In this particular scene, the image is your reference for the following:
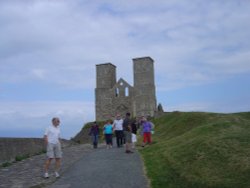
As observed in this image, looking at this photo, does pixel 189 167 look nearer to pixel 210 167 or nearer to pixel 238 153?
pixel 210 167

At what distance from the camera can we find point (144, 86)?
58250 mm

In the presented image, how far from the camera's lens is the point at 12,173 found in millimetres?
12617

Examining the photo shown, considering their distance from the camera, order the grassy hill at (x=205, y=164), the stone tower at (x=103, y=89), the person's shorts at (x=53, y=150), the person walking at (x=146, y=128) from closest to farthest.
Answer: the grassy hill at (x=205, y=164)
the person's shorts at (x=53, y=150)
the person walking at (x=146, y=128)
the stone tower at (x=103, y=89)

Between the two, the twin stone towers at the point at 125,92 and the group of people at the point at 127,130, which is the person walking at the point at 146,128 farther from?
the twin stone towers at the point at 125,92

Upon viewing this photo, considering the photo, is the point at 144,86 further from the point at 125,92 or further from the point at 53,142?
the point at 53,142

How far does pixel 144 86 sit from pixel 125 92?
381cm

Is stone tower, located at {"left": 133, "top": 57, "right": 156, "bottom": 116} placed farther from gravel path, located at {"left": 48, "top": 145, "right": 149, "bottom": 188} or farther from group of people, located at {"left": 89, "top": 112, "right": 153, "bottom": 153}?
gravel path, located at {"left": 48, "top": 145, "right": 149, "bottom": 188}

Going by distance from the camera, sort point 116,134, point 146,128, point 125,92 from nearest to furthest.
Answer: point 146,128 → point 116,134 → point 125,92

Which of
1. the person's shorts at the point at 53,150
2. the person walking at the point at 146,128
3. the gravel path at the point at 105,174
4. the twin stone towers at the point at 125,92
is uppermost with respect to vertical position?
the twin stone towers at the point at 125,92

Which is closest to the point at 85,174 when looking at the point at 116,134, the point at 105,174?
the point at 105,174

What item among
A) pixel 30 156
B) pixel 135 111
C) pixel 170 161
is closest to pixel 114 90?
pixel 135 111

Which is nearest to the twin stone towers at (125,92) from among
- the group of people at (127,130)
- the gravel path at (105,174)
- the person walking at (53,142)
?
the group of people at (127,130)

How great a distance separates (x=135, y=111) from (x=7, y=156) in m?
43.3

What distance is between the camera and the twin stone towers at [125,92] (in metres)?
57.8
